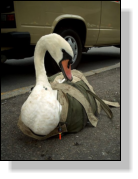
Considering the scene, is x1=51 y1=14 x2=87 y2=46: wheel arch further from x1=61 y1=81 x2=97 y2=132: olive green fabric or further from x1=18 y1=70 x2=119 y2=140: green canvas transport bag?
x1=61 y1=81 x2=97 y2=132: olive green fabric

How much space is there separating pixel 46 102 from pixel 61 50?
0.57m

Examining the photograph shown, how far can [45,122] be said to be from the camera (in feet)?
6.19

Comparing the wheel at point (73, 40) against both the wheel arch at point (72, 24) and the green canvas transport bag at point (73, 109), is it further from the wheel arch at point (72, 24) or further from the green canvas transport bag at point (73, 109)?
the green canvas transport bag at point (73, 109)

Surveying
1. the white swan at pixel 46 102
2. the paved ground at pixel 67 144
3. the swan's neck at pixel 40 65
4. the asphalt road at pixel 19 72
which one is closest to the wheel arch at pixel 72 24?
the asphalt road at pixel 19 72

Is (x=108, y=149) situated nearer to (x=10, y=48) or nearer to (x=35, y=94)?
(x=35, y=94)

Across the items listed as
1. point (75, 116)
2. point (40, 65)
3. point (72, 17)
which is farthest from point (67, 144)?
point (72, 17)

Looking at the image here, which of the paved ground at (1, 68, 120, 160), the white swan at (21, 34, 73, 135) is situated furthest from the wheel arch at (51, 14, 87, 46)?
the paved ground at (1, 68, 120, 160)

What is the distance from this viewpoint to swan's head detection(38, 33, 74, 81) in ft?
6.81

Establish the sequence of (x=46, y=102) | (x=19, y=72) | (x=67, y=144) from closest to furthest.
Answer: (x=46, y=102), (x=67, y=144), (x=19, y=72)

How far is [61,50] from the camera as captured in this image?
2105mm

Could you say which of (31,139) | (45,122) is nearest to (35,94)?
(45,122)

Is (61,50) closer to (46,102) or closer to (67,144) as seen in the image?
(46,102)

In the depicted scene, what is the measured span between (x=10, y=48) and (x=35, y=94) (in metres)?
1.86
